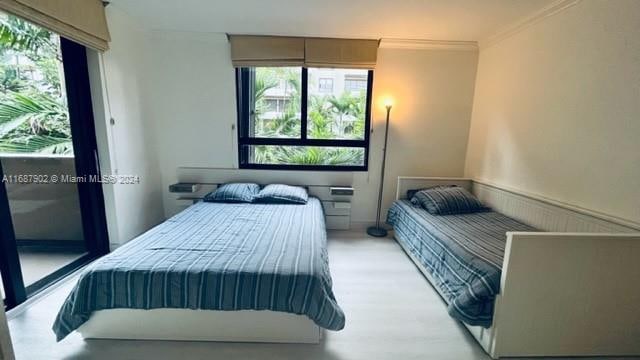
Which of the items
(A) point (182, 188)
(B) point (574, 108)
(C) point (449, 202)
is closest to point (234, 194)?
(A) point (182, 188)

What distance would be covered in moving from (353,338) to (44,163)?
2729 millimetres

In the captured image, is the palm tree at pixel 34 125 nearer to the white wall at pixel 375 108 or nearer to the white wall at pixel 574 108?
the white wall at pixel 375 108

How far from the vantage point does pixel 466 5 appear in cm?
234

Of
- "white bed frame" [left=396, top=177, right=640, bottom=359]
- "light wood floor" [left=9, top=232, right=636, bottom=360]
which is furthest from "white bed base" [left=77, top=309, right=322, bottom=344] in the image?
"white bed frame" [left=396, top=177, right=640, bottom=359]

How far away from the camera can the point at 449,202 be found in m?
2.85

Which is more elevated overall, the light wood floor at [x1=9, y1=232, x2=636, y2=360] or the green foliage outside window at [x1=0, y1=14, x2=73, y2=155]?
the green foliage outside window at [x1=0, y1=14, x2=73, y2=155]

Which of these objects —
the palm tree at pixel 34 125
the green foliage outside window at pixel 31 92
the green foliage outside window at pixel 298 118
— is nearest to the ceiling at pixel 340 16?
the green foliage outside window at pixel 298 118

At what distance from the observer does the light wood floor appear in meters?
1.56

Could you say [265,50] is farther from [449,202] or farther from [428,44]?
[449,202]

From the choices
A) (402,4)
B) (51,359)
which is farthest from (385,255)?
(51,359)

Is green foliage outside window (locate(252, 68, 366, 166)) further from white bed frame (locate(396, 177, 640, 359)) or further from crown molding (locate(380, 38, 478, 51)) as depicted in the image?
white bed frame (locate(396, 177, 640, 359))

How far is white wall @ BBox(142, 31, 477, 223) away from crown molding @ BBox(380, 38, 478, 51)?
5 centimetres

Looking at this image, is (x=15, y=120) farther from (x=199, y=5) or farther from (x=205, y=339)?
(x=205, y=339)

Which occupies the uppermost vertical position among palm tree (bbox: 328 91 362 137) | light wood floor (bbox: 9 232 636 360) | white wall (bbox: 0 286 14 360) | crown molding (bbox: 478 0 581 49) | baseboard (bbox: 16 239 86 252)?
crown molding (bbox: 478 0 581 49)
